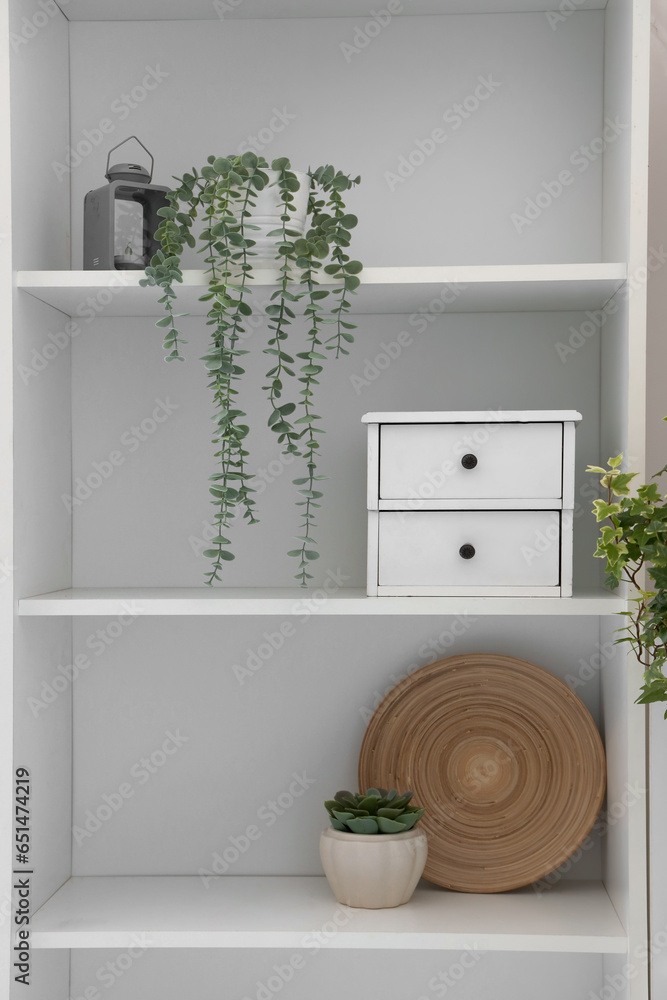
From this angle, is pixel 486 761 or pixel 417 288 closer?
pixel 417 288

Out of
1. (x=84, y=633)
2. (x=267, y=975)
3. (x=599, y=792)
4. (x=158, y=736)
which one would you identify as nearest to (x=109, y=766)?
(x=158, y=736)

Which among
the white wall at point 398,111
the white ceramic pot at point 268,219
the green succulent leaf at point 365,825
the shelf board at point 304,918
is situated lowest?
the shelf board at point 304,918

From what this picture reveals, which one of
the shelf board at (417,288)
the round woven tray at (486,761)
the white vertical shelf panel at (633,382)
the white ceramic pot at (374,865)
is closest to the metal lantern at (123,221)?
the shelf board at (417,288)

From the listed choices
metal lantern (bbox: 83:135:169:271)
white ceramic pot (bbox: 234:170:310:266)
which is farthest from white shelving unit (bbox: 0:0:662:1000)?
white ceramic pot (bbox: 234:170:310:266)

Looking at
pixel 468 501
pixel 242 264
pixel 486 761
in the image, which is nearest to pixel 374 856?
pixel 486 761

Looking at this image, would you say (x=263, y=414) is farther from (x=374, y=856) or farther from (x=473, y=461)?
(x=374, y=856)

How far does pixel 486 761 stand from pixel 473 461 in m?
0.48

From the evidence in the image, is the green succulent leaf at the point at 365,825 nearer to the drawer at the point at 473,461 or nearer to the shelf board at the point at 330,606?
the shelf board at the point at 330,606

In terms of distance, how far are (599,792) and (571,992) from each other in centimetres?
33

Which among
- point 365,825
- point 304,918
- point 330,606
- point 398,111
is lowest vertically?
point 304,918

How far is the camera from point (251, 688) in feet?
4.83

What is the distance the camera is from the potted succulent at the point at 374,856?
4.17 ft

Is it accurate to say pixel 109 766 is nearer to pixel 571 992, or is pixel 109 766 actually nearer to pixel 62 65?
pixel 571 992

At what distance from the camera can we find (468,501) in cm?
125
